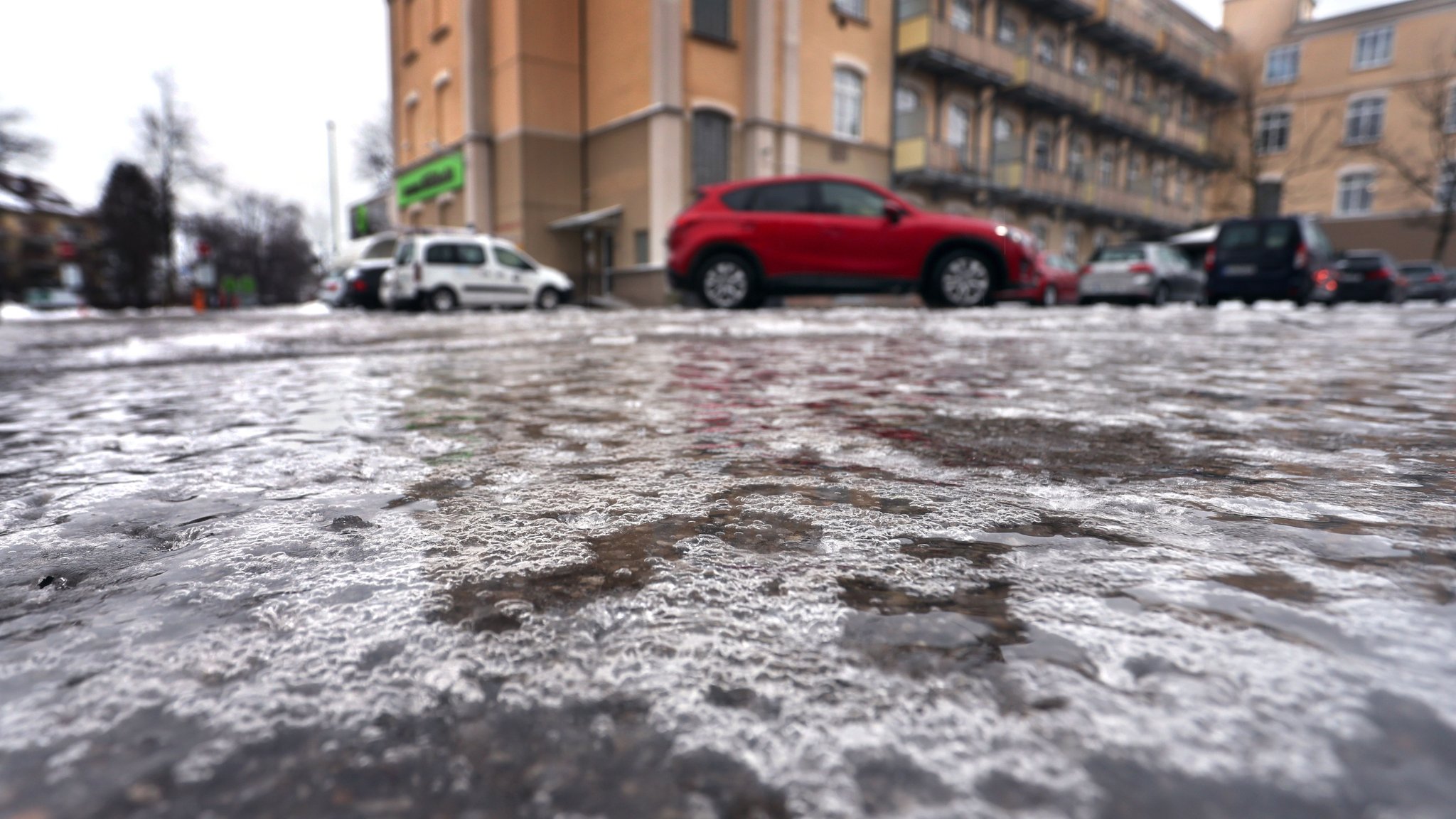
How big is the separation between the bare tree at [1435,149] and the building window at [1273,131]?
9.93 feet

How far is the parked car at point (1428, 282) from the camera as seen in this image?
23.8m

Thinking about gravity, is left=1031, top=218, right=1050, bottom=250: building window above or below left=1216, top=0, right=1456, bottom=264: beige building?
below

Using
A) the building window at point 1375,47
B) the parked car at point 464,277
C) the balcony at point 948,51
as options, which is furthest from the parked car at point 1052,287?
the building window at point 1375,47

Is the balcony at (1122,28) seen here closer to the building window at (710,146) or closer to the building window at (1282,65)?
the building window at (1282,65)

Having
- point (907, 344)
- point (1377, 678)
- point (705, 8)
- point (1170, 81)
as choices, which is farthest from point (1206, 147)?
point (1377, 678)

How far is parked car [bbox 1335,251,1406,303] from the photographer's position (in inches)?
671

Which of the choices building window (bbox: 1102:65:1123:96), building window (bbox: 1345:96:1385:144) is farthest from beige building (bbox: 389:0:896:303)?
building window (bbox: 1345:96:1385:144)

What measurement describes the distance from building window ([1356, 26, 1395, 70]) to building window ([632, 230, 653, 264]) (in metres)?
32.1

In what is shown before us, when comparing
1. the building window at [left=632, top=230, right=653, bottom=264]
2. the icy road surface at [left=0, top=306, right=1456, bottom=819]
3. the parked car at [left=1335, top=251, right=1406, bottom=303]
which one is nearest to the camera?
the icy road surface at [left=0, top=306, right=1456, bottom=819]

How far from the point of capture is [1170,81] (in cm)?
3284

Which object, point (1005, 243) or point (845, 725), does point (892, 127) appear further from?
point (845, 725)

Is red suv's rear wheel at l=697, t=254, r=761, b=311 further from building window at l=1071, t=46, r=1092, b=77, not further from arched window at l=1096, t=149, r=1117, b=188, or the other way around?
arched window at l=1096, t=149, r=1117, b=188

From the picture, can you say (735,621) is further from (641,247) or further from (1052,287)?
(1052,287)

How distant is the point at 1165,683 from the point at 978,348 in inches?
141
